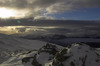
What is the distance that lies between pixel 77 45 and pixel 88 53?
1.03 meters

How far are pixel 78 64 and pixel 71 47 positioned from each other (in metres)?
1.49

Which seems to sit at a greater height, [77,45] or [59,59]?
[77,45]

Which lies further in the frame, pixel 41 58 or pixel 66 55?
pixel 41 58

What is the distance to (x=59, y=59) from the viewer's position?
10008 mm

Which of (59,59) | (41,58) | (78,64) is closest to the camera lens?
(78,64)

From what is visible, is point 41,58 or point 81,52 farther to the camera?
point 41,58

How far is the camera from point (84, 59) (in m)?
9.45

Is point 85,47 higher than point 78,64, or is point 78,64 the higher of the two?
point 85,47

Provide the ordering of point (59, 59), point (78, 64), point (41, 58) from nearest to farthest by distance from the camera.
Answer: point (78, 64), point (59, 59), point (41, 58)

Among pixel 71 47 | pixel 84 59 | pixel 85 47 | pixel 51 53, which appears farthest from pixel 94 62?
pixel 51 53

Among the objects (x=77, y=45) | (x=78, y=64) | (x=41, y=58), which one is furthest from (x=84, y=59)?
(x=41, y=58)

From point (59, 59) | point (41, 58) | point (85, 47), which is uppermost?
point (85, 47)

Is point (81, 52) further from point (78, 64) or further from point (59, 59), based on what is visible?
point (59, 59)

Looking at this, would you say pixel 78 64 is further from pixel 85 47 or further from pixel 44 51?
pixel 44 51
